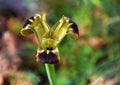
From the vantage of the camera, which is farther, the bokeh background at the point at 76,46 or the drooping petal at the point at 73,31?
the bokeh background at the point at 76,46

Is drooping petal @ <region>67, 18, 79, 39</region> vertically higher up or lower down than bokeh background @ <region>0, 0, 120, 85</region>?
lower down

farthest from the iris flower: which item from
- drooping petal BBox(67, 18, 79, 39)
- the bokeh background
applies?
the bokeh background

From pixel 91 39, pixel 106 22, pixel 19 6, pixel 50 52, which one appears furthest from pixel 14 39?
pixel 50 52

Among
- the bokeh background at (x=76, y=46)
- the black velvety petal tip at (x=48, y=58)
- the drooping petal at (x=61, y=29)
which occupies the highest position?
the bokeh background at (x=76, y=46)

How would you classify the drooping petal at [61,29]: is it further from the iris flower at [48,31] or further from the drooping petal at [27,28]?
the drooping petal at [27,28]

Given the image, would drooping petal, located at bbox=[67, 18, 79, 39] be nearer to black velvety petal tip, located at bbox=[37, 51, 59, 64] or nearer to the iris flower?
the iris flower

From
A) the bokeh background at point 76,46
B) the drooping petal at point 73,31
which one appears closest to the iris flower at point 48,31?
the drooping petal at point 73,31

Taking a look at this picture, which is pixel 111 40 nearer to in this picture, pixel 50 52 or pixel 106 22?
pixel 106 22

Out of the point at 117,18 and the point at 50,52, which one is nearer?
the point at 50,52
